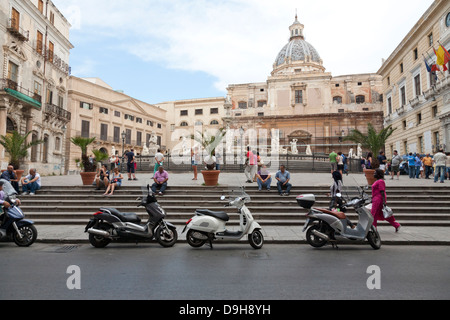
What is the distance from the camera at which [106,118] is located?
149 feet

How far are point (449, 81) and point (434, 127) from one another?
3996 millimetres

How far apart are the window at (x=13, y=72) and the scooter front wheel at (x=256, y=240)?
2350cm

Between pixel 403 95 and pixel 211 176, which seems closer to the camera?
pixel 211 176

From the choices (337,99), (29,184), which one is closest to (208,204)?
(29,184)

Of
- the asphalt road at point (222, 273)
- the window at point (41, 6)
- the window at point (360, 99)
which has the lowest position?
the asphalt road at point (222, 273)

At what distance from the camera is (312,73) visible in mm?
54781

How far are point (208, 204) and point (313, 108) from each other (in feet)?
155

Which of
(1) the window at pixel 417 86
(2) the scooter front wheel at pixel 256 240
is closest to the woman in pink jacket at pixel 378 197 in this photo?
(2) the scooter front wheel at pixel 256 240

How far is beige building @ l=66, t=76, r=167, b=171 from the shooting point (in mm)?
40969

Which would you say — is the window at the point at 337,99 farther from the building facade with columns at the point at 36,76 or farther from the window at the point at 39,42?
the window at the point at 39,42

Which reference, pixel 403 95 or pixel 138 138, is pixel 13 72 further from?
pixel 403 95

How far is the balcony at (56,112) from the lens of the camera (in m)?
26.3

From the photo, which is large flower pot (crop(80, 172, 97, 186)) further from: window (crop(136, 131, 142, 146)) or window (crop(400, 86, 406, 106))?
window (crop(136, 131, 142, 146))
